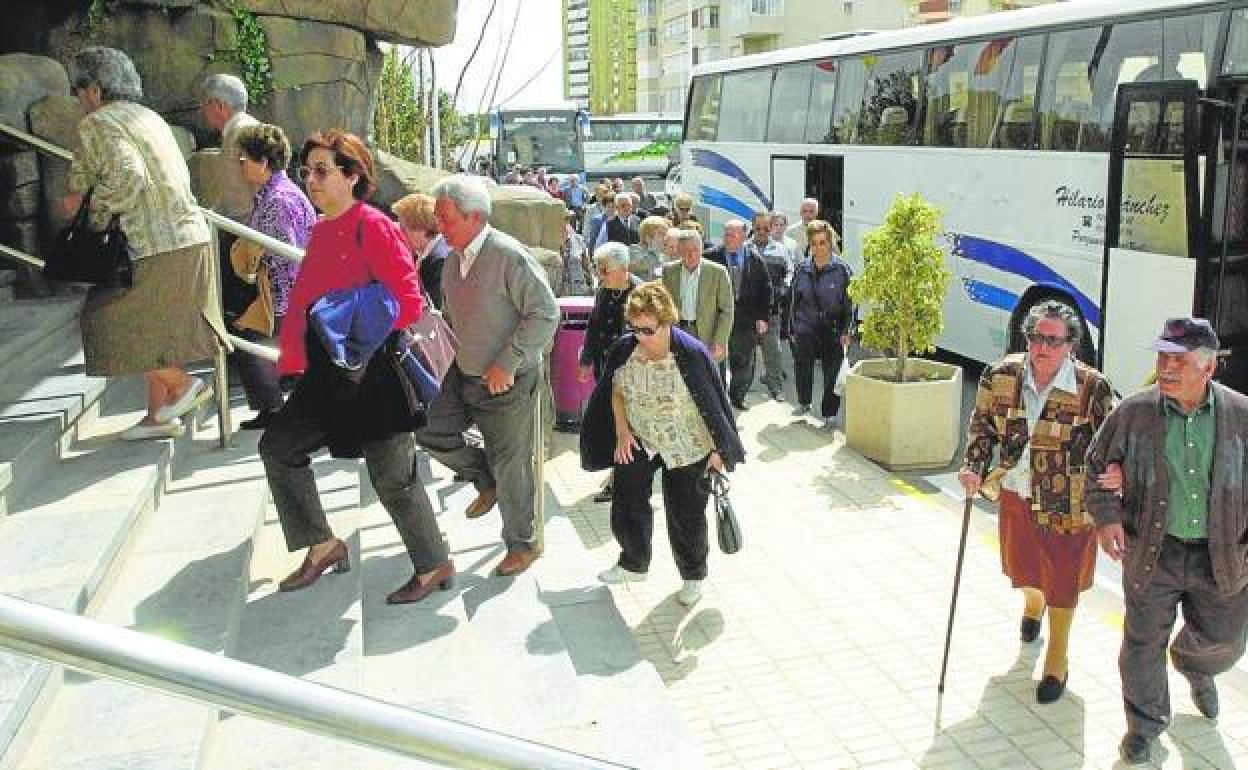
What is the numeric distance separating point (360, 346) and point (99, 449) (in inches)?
71.7

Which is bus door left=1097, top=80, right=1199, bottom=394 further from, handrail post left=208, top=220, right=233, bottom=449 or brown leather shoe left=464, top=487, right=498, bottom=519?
handrail post left=208, top=220, right=233, bottom=449

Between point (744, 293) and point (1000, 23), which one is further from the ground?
point (1000, 23)

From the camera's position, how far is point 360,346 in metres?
4.38

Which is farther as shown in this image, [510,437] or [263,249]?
[263,249]

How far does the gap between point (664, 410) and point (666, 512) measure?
58cm

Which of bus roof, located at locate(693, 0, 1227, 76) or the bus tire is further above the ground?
bus roof, located at locate(693, 0, 1227, 76)

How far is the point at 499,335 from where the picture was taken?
5492mm

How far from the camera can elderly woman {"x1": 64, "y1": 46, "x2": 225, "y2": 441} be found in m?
5.21

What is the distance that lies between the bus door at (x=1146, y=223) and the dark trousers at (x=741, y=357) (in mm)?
2955

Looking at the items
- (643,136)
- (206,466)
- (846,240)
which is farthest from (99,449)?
(643,136)

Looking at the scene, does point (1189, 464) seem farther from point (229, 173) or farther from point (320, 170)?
point (229, 173)

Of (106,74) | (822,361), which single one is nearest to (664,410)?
(106,74)

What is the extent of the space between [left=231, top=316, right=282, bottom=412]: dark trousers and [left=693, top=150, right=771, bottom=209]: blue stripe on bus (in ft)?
37.4

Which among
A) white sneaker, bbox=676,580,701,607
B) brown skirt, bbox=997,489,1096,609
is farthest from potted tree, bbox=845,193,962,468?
brown skirt, bbox=997,489,1096,609
